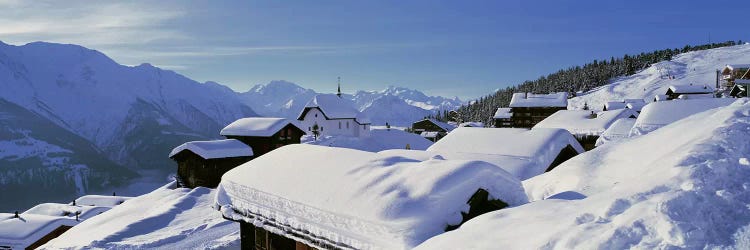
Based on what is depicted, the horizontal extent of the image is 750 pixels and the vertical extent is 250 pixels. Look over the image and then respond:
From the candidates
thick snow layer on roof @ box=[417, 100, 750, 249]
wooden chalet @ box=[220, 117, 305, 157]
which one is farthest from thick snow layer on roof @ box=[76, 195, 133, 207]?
thick snow layer on roof @ box=[417, 100, 750, 249]

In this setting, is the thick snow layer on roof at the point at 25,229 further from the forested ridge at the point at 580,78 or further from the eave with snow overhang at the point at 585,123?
the forested ridge at the point at 580,78

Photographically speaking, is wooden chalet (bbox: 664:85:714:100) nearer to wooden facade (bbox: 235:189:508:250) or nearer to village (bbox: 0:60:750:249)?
village (bbox: 0:60:750:249)

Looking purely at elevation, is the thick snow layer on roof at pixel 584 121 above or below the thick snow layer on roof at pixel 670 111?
below

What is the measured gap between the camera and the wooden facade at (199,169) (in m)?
34.7

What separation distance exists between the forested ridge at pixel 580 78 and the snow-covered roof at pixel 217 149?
318ft

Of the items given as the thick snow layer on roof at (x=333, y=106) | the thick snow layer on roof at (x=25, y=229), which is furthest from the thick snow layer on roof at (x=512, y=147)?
the thick snow layer on roof at (x=333, y=106)

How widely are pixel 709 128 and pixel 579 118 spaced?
107ft

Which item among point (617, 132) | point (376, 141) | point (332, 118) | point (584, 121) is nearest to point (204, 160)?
point (376, 141)

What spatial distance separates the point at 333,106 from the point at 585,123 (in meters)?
31.4

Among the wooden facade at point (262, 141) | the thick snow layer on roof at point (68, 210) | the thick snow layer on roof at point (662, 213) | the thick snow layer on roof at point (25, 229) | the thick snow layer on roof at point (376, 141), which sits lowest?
the thick snow layer on roof at point (68, 210)

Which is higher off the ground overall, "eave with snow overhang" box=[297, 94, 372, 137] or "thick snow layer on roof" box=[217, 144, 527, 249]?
"thick snow layer on roof" box=[217, 144, 527, 249]

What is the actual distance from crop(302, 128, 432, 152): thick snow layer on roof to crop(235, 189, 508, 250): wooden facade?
101 ft

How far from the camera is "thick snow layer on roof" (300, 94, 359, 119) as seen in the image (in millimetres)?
57406

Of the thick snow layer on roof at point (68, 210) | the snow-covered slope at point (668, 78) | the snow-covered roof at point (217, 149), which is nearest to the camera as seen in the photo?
the snow-covered roof at point (217, 149)
